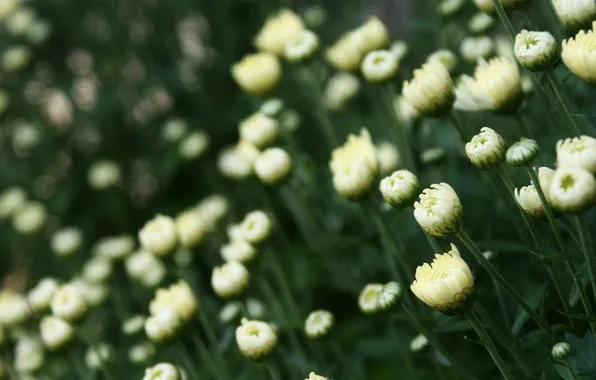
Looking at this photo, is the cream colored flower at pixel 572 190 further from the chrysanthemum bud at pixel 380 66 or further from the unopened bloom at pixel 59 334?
the unopened bloom at pixel 59 334

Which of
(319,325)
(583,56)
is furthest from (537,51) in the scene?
(319,325)

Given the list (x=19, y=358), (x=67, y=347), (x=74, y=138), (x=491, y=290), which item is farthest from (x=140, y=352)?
(x=74, y=138)

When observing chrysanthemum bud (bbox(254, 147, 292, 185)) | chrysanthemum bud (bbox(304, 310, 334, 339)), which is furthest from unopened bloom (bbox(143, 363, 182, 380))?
chrysanthemum bud (bbox(254, 147, 292, 185))

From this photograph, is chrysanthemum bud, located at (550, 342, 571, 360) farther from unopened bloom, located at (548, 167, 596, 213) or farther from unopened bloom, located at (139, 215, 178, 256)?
unopened bloom, located at (139, 215, 178, 256)

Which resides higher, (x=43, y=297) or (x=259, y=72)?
(x=259, y=72)

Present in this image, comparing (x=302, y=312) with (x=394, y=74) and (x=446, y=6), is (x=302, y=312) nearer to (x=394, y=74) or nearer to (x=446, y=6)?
(x=394, y=74)

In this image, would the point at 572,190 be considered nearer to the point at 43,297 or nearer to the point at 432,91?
the point at 432,91
